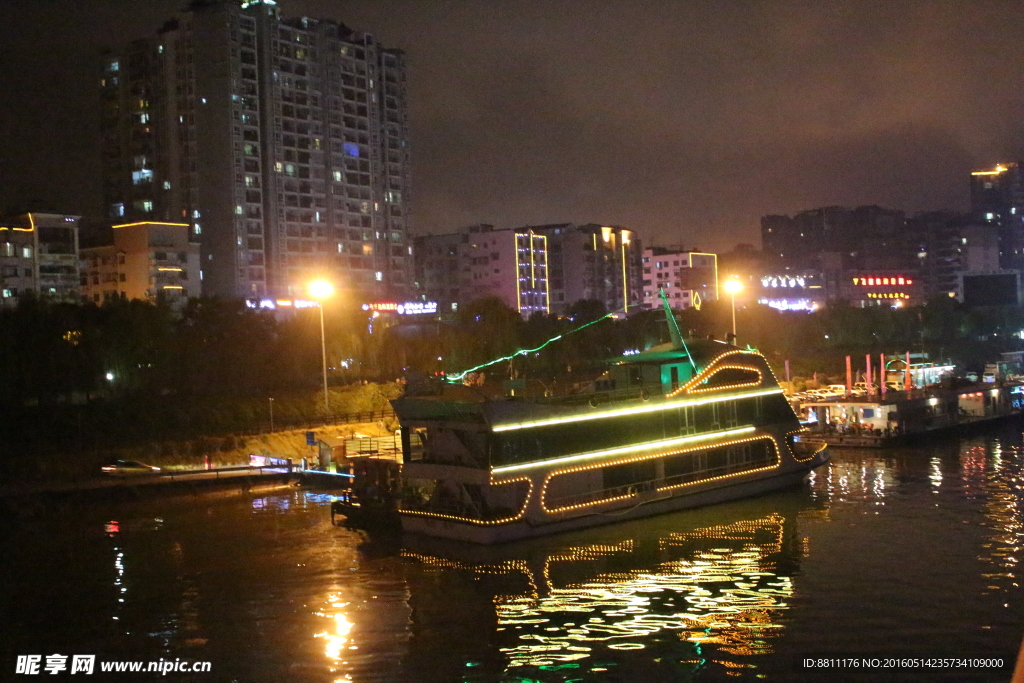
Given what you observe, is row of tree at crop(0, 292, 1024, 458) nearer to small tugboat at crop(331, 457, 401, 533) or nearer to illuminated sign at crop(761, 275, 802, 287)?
small tugboat at crop(331, 457, 401, 533)

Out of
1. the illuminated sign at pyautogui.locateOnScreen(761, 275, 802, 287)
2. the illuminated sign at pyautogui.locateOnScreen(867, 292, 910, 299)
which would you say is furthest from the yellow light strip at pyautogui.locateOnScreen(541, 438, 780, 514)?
the illuminated sign at pyautogui.locateOnScreen(867, 292, 910, 299)

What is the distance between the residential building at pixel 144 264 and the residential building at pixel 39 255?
2368 millimetres

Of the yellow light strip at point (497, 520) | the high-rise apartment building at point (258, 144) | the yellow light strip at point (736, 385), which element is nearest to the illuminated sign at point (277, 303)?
the high-rise apartment building at point (258, 144)

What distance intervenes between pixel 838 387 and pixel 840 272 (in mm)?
86060

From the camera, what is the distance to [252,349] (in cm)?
4678

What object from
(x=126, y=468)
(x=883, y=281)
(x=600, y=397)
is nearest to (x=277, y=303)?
(x=126, y=468)

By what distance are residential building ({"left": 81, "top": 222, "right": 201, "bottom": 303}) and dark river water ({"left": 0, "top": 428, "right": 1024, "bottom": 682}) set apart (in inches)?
1609

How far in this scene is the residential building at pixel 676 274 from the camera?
108 metres

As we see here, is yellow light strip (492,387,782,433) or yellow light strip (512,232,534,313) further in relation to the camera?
yellow light strip (512,232,534,313)

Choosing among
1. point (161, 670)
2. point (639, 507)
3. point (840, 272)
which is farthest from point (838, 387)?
point (840, 272)

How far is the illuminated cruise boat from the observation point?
22.9m

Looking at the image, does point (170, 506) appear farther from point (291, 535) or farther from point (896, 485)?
point (896, 485)

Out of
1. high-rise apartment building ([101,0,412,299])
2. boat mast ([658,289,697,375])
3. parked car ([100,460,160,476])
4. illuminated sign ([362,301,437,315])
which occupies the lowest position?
parked car ([100,460,160,476])

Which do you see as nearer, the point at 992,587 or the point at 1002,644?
the point at 1002,644
